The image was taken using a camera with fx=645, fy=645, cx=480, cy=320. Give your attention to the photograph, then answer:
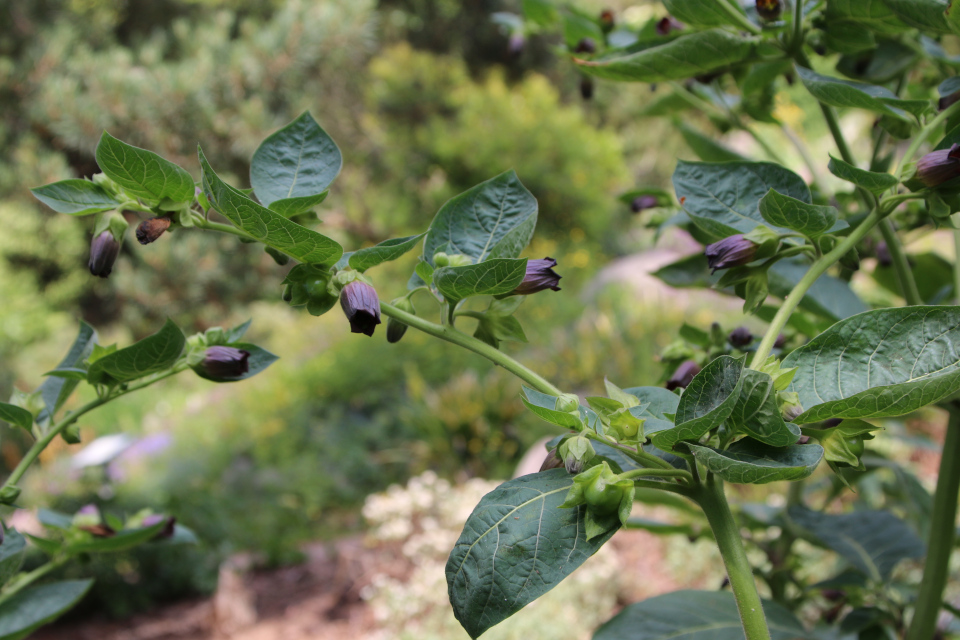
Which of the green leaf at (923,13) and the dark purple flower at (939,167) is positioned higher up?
the green leaf at (923,13)

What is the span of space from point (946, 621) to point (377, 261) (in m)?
0.89

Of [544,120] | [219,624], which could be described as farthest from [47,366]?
[544,120]

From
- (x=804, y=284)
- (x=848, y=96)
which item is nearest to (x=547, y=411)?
(x=804, y=284)

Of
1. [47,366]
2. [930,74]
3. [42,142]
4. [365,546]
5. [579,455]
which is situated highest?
[930,74]

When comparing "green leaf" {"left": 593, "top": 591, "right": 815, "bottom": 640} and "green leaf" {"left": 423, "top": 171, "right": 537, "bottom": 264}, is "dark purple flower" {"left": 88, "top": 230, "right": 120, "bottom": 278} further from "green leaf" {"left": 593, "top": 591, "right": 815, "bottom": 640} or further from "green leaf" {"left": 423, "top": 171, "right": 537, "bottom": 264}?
"green leaf" {"left": 593, "top": 591, "right": 815, "bottom": 640}

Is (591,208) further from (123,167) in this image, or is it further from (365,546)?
(123,167)

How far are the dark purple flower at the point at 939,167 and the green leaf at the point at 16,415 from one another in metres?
0.55

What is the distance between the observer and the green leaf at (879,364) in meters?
0.29

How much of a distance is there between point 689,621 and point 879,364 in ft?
0.98

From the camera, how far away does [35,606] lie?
0.49 metres

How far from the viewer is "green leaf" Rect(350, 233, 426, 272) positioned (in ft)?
1.15

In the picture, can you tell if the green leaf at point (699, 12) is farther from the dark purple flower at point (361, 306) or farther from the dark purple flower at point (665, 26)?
the dark purple flower at point (361, 306)

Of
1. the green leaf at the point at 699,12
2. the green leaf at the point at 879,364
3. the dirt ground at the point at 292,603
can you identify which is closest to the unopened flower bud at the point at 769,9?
the green leaf at the point at 699,12

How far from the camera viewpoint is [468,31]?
7.82m
